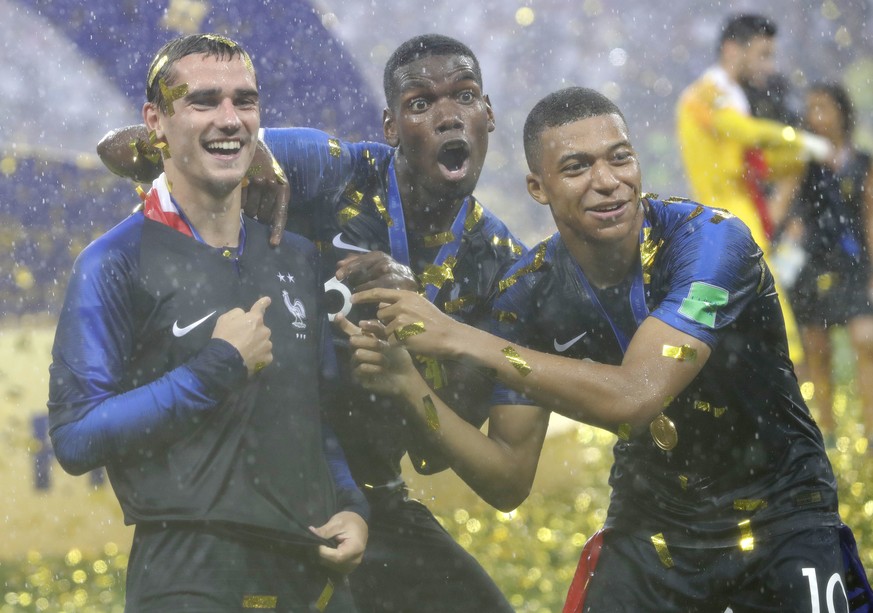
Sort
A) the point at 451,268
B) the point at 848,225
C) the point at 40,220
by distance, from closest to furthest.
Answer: the point at 451,268, the point at 40,220, the point at 848,225

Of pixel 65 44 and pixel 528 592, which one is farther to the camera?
pixel 65 44

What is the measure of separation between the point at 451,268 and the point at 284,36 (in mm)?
2114

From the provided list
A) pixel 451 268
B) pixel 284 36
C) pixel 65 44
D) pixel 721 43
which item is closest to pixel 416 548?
pixel 451 268

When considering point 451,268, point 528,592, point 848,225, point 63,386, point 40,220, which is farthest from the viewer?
point 848,225

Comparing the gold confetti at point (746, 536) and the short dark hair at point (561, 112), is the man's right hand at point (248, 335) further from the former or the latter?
the gold confetti at point (746, 536)

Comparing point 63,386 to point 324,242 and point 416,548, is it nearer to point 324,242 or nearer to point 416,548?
point 324,242

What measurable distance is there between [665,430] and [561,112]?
0.80 meters

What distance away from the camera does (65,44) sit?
5.77 metres

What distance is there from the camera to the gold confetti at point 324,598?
3117 mm

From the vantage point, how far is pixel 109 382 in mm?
2922

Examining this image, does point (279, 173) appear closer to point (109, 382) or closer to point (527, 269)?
point (527, 269)

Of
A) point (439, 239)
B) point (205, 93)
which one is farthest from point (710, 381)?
point (205, 93)

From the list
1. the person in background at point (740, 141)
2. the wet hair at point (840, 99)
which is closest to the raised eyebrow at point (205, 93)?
the person in background at point (740, 141)

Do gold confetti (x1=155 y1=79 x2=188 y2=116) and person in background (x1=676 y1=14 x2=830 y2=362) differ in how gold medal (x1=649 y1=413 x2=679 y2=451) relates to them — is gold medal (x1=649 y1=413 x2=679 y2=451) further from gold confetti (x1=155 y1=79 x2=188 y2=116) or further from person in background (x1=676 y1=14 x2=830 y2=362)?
person in background (x1=676 y1=14 x2=830 y2=362)
